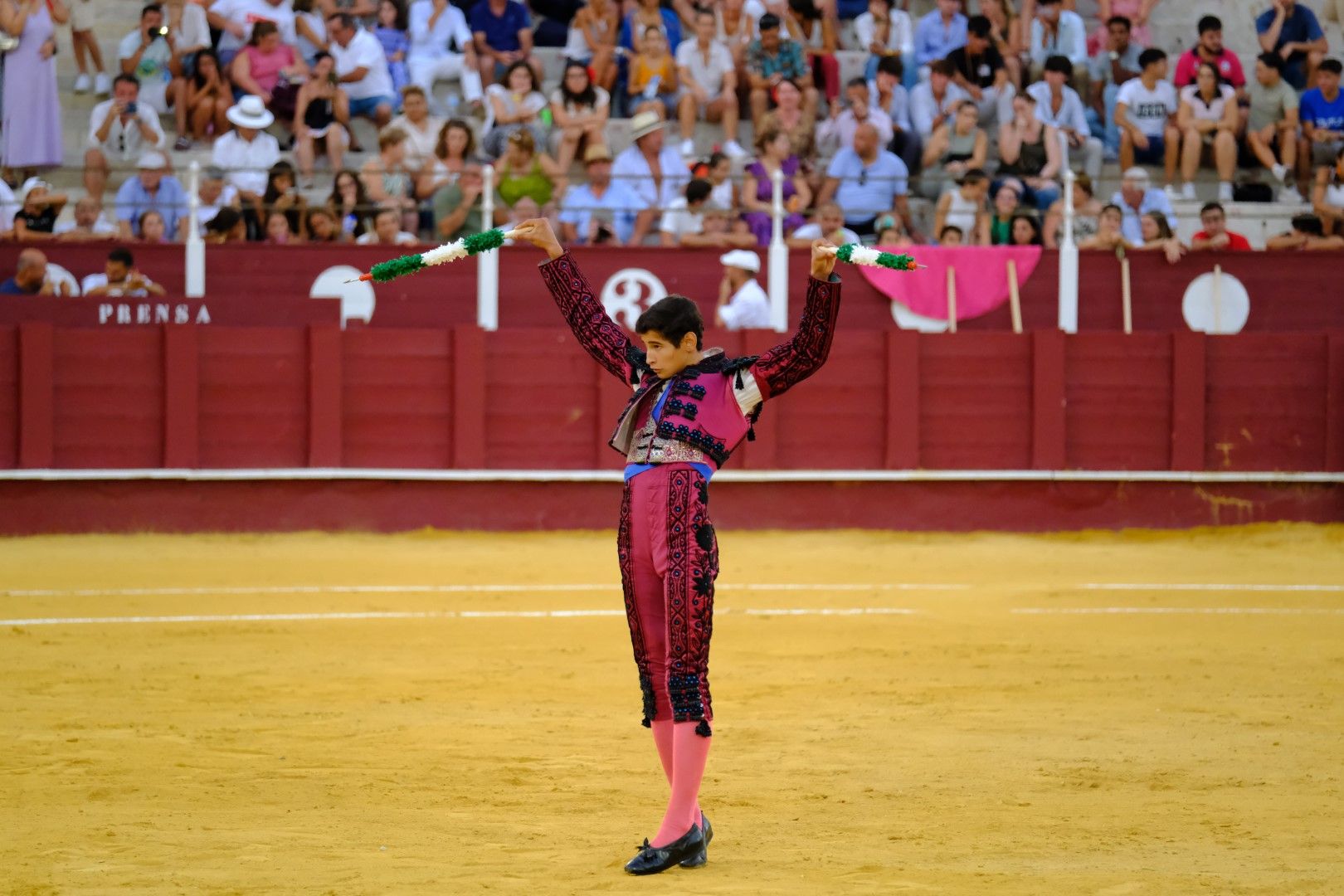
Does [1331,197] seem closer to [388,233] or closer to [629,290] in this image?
[629,290]

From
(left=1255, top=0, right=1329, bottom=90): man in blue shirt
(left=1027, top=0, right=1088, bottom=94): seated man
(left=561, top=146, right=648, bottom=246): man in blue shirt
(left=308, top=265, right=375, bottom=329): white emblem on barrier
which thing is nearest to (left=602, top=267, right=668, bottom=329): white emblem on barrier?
(left=561, top=146, right=648, bottom=246): man in blue shirt

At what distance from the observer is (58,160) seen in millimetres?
12570

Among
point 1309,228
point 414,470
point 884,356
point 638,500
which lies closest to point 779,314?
point 884,356

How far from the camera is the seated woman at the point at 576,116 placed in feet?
41.7

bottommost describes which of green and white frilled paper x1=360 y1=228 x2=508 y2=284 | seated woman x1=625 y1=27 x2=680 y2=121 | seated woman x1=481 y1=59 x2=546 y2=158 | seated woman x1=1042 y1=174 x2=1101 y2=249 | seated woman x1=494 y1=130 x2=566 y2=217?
green and white frilled paper x1=360 y1=228 x2=508 y2=284

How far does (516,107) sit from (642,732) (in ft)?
25.8

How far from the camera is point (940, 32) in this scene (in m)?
13.8

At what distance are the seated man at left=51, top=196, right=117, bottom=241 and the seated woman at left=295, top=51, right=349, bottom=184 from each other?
1.34 meters

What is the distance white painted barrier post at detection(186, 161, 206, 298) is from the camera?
1187 centimetres

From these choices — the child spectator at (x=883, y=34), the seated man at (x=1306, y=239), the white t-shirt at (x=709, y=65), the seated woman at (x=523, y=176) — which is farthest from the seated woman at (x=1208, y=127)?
the seated woman at (x=523, y=176)

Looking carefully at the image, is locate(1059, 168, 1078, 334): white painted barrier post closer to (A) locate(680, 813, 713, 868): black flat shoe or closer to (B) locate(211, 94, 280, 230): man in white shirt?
(B) locate(211, 94, 280, 230): man in white shirt

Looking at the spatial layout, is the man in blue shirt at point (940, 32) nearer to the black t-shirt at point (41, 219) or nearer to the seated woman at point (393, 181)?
the seated woman at point (393, 181)

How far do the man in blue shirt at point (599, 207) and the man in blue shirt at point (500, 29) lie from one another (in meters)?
1.37

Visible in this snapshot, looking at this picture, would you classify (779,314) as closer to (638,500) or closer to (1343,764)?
(1343,764)
